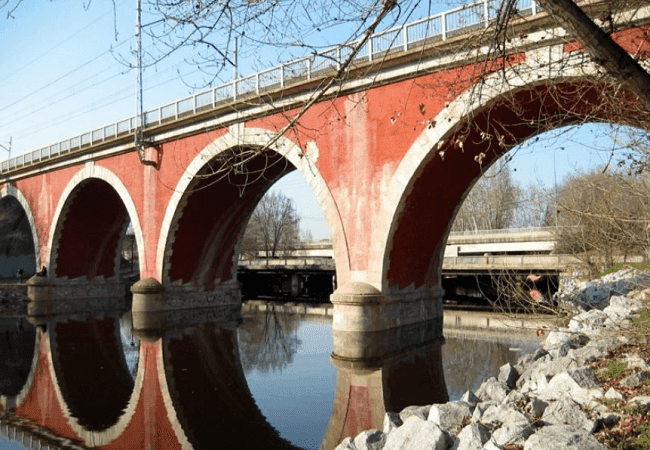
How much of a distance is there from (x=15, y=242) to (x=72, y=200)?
41.6ft

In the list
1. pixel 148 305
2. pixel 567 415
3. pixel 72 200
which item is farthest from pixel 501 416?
pixel 72 200

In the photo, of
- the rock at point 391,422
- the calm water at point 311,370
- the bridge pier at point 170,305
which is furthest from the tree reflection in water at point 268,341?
the rock at point 391,422

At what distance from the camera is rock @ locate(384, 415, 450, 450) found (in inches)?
170

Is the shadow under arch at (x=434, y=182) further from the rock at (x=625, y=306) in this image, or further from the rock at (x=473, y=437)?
the rock at (x=473, y=437)

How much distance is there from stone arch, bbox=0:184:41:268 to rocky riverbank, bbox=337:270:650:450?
67.3 ft

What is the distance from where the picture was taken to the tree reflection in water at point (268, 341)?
1091 centimetres

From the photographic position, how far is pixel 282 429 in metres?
6.96

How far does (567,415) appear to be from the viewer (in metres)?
4.21

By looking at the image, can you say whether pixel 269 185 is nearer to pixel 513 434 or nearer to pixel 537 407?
pixel 537 407

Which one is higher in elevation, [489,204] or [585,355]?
[489,204]

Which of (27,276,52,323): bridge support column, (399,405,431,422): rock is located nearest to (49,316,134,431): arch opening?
(399,405,431,422): rock

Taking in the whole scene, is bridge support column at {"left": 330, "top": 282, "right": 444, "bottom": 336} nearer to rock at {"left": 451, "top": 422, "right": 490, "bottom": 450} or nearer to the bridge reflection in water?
the bridge reflection in water

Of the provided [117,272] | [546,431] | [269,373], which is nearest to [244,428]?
[269,373]

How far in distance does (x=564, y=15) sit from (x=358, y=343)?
333 inches
